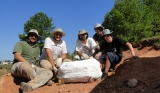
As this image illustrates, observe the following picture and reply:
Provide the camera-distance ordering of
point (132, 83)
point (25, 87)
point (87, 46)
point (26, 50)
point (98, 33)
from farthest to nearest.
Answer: point (98, 33)
point (87, 46)
point (26, 50)
point (25, 87)
point (132, 83)

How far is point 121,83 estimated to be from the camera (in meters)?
3.77

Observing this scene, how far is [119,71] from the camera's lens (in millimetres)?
4926

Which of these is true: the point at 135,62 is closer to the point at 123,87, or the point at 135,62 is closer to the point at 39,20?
the point at 123,87

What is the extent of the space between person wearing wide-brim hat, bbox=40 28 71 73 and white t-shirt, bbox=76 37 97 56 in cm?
51

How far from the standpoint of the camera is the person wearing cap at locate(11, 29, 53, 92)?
426cm

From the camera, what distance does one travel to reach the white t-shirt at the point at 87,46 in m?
5.67

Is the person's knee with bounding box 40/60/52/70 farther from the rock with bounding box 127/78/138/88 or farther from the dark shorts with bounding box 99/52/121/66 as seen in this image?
the rock with bounding box 127/78/138/88

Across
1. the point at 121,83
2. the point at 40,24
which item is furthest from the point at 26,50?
the point at 40,24

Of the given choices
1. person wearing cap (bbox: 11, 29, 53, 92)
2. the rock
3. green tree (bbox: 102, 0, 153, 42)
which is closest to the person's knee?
person wearing cap (bbox: 11, 29, 53, 92)

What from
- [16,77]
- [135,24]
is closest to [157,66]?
[16,77]

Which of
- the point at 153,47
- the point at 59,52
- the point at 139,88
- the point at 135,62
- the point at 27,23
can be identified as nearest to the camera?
the point at 139,88

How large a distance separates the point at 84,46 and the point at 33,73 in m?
1.81

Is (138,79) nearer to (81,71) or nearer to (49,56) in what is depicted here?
(81,71)

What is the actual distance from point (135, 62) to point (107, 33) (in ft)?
3.00
